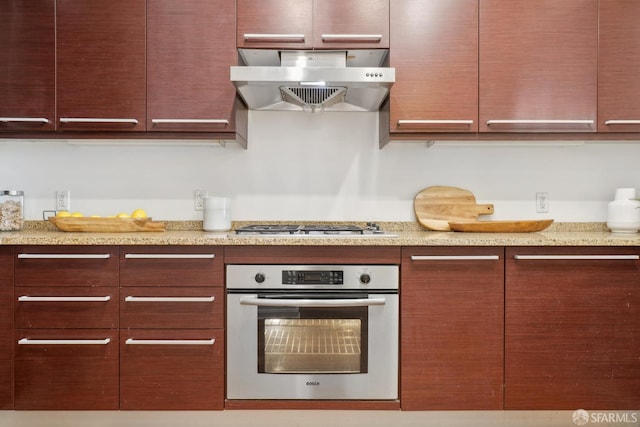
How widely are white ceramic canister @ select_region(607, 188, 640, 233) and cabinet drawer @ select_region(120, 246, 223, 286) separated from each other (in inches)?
83.5

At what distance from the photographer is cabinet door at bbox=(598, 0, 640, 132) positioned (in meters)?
1.91

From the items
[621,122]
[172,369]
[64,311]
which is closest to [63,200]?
[64,311]

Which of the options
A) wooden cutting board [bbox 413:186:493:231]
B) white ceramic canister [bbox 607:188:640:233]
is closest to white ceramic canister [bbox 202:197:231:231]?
wooden cutting board [bbox 413:186:493:231]

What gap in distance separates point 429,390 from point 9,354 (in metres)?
1.85

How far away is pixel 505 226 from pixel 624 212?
0.69 metres

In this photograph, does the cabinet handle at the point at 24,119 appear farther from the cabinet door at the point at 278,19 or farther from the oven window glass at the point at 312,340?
the oven window glass at the point at 312,340

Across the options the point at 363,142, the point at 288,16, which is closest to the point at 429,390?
the point at 363,142

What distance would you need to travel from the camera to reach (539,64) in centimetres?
193

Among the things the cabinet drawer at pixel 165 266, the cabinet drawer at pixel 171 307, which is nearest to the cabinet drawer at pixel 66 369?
the cabinet drawer at pixel 171 307

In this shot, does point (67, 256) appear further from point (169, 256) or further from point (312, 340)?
point (312, 340)

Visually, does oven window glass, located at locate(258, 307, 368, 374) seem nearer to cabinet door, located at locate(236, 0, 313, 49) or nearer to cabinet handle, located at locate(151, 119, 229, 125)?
cabinet handle, located at locate(151, 119, 229, 125)

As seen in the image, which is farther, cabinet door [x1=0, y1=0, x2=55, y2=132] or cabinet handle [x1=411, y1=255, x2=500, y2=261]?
cabinet door [x1=0, y1=0, x2=55, y2=132]

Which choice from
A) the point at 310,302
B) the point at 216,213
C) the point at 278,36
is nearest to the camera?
the point at 310,302

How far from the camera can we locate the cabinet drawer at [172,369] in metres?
1.70
